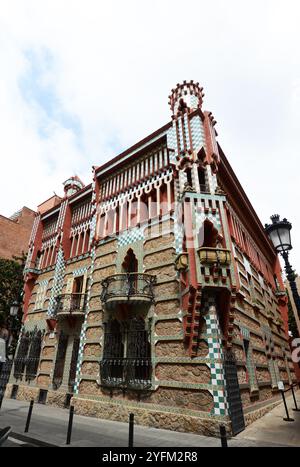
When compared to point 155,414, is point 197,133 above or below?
above

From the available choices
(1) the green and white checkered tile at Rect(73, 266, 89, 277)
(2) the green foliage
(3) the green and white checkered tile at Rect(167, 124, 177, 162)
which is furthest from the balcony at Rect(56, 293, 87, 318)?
(3) the green and white checkered tile at Rect(167, 124, 177, 162)

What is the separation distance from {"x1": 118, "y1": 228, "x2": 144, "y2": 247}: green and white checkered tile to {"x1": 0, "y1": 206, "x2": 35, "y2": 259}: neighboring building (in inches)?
727

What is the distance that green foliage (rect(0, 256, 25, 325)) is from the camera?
18797mm

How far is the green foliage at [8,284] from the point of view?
1880cm

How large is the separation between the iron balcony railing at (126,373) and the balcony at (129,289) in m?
2.16

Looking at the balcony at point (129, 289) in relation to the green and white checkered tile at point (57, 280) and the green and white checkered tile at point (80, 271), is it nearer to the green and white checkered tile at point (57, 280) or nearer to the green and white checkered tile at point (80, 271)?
the green and white checkered tile at point (80, 271)

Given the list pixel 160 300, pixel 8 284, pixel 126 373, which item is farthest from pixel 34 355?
pixel 160 300

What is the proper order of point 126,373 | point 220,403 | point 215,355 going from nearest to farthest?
point 220,403 → point 215,355 → point 126,373

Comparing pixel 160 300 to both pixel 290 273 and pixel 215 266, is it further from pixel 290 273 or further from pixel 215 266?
pixel 290 273

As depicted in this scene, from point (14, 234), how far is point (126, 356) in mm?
23795

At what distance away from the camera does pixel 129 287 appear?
412 inches

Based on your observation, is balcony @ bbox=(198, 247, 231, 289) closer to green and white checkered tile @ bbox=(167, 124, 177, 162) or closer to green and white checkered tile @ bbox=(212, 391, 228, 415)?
green and white checkered tile @ bbox=(212, 391, 228, 415)
